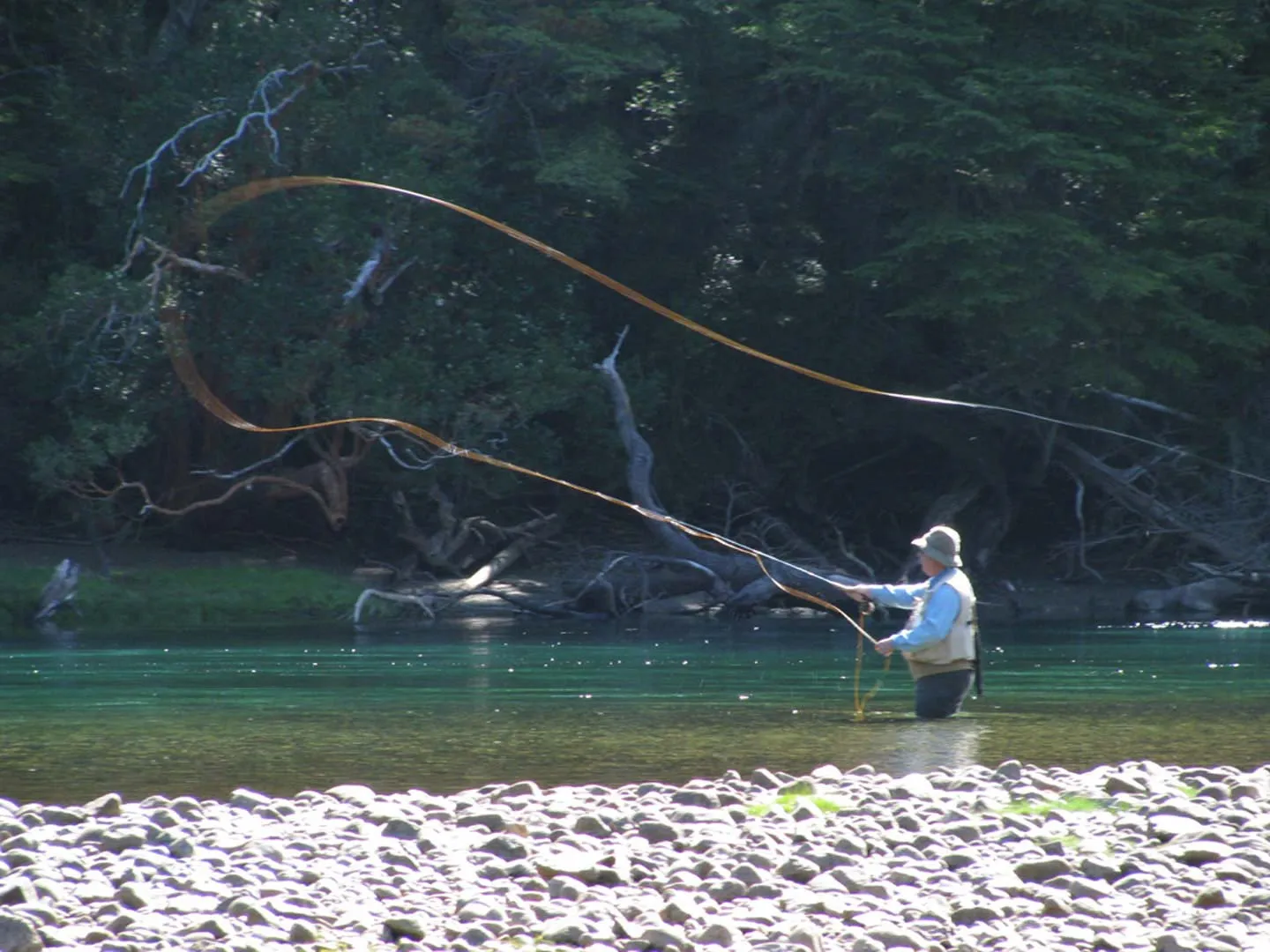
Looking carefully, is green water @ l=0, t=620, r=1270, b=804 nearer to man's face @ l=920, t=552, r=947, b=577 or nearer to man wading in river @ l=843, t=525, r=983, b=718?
man wading in river @ l=843, t=525, r=983, b=718

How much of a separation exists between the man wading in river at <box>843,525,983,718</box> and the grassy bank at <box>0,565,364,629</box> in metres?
10.9

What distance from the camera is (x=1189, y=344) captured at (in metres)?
21.3

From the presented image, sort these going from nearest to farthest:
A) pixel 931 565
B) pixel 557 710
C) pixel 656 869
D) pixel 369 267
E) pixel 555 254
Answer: pixel 656 869
pixel 555 254
pixel 931 565
pixel 557 710
pixel 369 267

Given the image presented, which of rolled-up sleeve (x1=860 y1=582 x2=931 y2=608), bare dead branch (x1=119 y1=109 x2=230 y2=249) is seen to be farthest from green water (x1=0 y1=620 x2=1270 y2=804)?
bare dead branch (x1=119 y1=109 x2=230 y2=249)

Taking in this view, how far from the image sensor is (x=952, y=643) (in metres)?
9.57

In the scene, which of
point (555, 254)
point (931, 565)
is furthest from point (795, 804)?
point (931, 565)

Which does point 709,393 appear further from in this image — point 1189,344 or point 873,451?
point 1189,344

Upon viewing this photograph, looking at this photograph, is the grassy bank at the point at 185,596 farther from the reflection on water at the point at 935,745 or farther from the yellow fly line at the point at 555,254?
the reflection on water at the point at 935,745

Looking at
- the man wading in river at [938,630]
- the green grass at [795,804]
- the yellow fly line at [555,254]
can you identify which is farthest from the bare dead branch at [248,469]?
the green grass at [795,804]

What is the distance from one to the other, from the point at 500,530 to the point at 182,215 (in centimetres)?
509

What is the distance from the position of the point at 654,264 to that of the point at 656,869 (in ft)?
58.9

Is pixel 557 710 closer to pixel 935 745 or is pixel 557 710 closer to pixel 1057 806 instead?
pixel 935 745

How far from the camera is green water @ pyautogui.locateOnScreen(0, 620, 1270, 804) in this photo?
8297 millimetres

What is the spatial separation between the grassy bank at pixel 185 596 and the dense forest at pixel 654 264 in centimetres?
78
